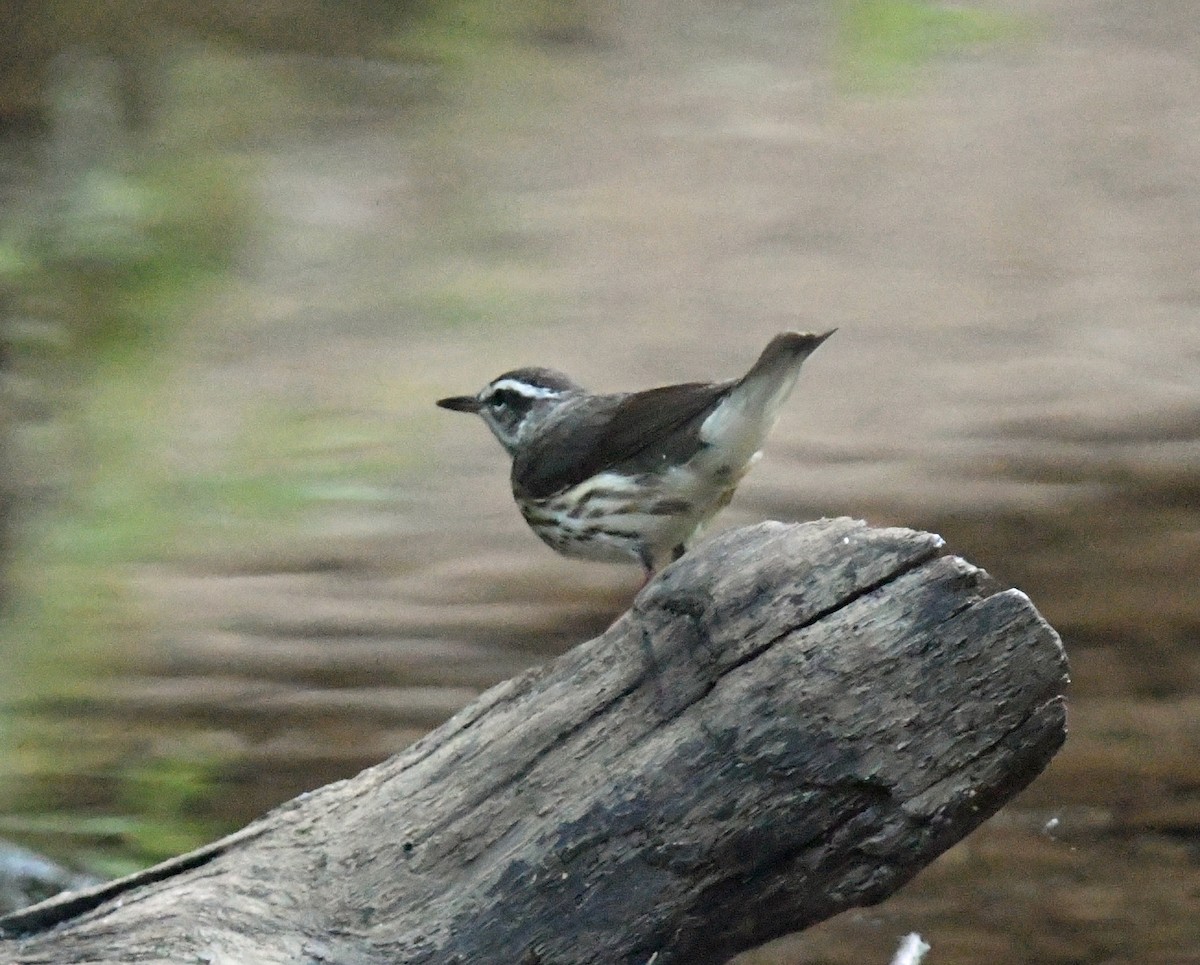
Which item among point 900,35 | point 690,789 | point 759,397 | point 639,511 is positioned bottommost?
point 690,789

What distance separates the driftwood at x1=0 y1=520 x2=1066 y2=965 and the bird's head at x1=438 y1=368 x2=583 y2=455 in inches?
53.0

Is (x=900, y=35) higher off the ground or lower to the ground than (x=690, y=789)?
higher

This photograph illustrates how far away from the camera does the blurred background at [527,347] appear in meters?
3.78

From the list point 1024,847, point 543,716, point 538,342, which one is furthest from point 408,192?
point 543,716

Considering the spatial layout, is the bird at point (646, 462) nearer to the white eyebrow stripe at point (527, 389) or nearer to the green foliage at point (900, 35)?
the white eyebrow stripe at point (527, 389)

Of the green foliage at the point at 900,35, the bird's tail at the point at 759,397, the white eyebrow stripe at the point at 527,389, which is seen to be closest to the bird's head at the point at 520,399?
the white eyebrow stripe at the point at 527,389

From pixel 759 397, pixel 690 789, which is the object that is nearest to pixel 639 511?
pixel 759 397

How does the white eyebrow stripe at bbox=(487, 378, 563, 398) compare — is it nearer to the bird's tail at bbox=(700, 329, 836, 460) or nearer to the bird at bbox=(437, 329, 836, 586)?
the bird at bbox=(437, 329, 836, 586)

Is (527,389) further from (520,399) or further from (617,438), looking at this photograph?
(617,438)

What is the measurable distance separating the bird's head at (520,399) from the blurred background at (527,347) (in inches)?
16.9

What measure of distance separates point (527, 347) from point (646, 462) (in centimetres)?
167

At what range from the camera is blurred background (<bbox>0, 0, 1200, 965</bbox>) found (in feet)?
12.4

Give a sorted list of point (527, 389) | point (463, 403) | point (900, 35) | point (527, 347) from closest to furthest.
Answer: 1. point (527, 389)
2. point (463, 403)
3. point (527, 347)
4. point (900, 35)

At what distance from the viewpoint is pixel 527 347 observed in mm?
4699
